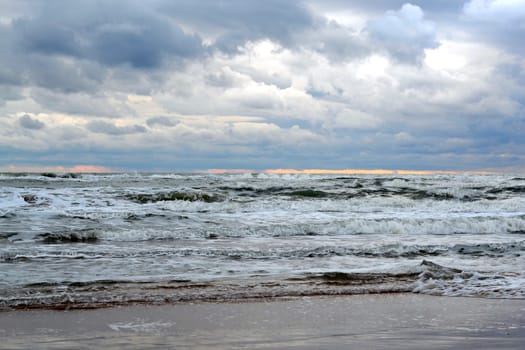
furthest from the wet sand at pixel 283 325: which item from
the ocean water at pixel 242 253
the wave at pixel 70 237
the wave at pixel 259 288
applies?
the wave at pixel 70 237

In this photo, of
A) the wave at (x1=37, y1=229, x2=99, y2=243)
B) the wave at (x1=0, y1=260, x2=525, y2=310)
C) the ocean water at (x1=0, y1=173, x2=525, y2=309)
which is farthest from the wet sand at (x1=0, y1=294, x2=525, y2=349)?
the wave at (x1=37, y1=229, x2=99, y2=243)

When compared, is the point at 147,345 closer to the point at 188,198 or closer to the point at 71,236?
the point at 71,236

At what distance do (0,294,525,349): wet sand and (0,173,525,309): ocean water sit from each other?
0.57 meters

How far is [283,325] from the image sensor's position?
5.34 metres

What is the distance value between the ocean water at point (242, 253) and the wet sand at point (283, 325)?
0.57 metres

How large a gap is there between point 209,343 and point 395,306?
8.70 feet

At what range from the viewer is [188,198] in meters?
25.0

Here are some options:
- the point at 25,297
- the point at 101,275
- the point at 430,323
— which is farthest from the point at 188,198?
the point at 430,323

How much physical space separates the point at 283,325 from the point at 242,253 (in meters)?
5.29

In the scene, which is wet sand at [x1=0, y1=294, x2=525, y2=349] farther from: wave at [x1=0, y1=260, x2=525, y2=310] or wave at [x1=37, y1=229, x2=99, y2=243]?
wave at [x1=37, y1=229, x2=99, y2=243]

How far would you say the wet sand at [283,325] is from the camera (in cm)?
463

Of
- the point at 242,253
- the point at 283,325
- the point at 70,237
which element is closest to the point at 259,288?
the point at 283,325

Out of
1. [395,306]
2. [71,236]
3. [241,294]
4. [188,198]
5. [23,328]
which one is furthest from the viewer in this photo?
[188,198]

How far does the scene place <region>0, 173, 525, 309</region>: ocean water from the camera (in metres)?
7.27
